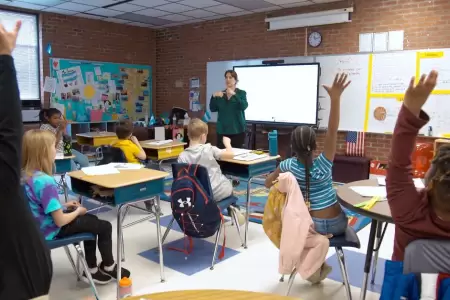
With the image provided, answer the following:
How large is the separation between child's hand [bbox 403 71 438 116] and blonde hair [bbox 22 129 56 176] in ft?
5.61

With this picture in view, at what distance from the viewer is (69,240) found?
2379 mm

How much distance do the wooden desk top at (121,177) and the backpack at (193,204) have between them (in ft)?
0.65

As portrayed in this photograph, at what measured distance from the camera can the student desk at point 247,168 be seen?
3492 mm

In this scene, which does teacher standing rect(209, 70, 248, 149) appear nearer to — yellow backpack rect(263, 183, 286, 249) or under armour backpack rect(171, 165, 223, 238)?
under armour backpack rect(171, 165, 223, 238)

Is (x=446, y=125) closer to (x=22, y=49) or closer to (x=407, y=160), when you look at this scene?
(x=407, y=160)

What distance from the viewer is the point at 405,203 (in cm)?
131

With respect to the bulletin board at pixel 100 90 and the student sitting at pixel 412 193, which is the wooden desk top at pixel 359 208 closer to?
the student sitting at pixel 412 193

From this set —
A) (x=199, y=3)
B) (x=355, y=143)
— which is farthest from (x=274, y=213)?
(x=199, y=3)

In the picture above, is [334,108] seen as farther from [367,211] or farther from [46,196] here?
[46,196]

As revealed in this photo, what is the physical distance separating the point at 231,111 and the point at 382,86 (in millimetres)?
2385

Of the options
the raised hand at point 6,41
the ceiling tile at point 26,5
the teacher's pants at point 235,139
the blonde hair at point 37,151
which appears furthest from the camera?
the ceiling tile at point 26,5

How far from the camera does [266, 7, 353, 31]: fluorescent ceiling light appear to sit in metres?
6.16

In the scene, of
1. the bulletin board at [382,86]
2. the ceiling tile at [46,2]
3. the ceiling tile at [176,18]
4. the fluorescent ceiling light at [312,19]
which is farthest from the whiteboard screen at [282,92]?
the ceiling tile at [46,2]

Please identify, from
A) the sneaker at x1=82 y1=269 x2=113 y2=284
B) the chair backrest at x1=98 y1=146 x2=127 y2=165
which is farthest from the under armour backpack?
the chair backrest at x1=98 y1=146 x2=127 y2=165
